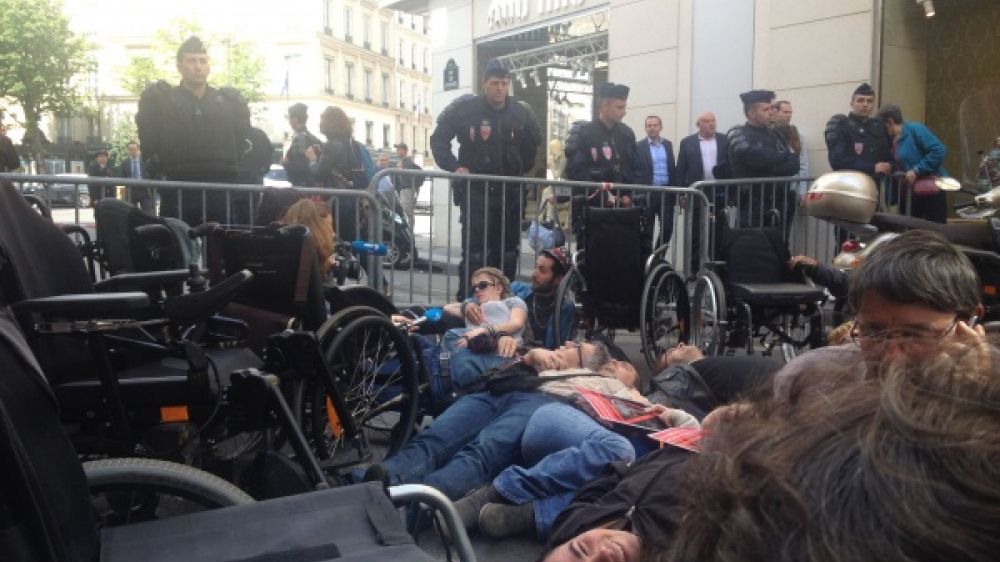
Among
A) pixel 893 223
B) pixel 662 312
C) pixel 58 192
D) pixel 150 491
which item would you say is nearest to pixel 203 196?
pixel 58 192

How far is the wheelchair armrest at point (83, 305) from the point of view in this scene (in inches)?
102

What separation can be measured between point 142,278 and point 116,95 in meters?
68.8

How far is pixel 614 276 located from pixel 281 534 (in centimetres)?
474

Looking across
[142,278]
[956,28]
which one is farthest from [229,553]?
[956,28]

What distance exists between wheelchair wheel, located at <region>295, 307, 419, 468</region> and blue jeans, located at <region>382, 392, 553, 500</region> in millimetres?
229

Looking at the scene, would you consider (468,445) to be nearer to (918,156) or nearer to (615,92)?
(615,92)

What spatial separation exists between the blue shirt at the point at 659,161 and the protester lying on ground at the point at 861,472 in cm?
936

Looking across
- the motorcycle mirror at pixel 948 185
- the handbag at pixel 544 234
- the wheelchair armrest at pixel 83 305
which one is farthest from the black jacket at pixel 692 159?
the wheelchair armrest at pixel 83 305

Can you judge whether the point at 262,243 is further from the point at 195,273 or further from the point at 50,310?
the point at 50,310

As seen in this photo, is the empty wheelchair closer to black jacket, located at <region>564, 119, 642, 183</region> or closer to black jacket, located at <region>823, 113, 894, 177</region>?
black jacket, located at <region>564, 119, 642, 183</region>

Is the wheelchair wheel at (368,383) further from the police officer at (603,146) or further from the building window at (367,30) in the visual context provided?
the building window at (367,30)

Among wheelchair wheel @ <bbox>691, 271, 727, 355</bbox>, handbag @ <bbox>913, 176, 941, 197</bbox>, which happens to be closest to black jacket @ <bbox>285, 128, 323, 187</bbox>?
wheelchair wheel @ <bbox>691, 271, 727, 355</bbox>

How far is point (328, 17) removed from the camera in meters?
70.5

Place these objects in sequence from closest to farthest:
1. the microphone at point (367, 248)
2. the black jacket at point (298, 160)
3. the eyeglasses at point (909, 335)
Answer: the eyeglasses at point (909, 335) < the microphone at point (367, 248) < the black jacket at point (298, 160)
